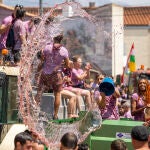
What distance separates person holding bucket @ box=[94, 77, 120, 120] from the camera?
9.40m

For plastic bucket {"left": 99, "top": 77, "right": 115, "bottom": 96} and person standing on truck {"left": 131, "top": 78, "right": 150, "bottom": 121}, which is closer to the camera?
plastic bucket {"left": 99, "top": 77, "right": 115, "bottom": 96}

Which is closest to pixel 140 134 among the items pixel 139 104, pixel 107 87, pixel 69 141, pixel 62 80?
pixel 69 141

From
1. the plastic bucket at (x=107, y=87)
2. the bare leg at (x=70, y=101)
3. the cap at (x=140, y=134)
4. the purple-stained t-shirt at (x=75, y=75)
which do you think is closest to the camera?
the cap at (x=140, y=134)

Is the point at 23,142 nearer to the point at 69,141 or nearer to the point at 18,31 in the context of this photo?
the point at 69,141

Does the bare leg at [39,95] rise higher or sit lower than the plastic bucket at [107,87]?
lower

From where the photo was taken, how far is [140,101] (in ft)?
32.4

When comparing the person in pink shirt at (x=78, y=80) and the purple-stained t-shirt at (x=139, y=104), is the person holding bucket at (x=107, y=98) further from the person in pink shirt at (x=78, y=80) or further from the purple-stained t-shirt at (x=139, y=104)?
the person in pink shirt at (x=78, y=80)

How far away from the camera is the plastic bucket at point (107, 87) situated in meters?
9.34

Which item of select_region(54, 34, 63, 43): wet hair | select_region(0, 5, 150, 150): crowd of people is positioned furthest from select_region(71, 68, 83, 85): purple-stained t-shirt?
select_region(54, 34, 63, 43): wet hair

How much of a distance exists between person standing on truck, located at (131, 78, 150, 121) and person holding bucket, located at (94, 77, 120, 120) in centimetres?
29

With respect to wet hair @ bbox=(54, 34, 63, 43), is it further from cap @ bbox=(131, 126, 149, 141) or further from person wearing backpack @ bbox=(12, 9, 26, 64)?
cap @ bbox=(131, 126, 149, 141)

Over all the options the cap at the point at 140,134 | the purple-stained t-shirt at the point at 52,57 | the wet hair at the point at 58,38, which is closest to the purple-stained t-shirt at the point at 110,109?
the purple-stained t-shirt at the point at 52,57

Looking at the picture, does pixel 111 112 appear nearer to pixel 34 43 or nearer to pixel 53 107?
pixel 53 107

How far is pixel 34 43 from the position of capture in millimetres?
9039
